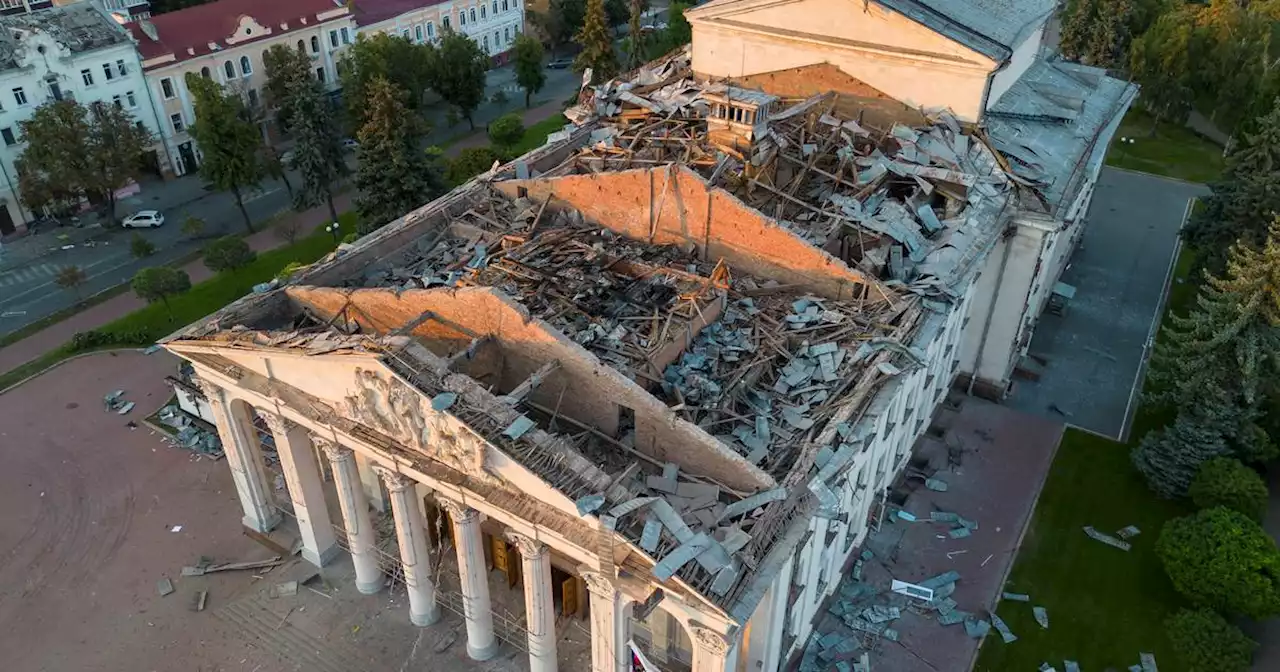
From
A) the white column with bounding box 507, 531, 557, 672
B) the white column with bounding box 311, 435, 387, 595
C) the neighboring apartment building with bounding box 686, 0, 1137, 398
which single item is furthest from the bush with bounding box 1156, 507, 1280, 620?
the white column with bounding box 311, 435, 387, 595

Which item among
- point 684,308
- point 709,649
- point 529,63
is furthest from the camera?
point 529,63

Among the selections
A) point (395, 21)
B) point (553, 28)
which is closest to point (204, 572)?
point (395, 21)

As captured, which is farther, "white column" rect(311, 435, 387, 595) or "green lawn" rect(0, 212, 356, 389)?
"green lawn" rect(0, 212, 356, 389)

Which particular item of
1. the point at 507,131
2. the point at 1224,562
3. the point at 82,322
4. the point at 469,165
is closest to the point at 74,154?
the point at 82,322

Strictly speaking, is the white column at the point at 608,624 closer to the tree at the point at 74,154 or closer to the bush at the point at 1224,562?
the bush at the point at 1224,562

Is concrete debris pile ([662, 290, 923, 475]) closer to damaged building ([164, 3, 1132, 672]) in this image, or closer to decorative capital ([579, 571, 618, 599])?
damaged building ([164, 3, 1132, 672])

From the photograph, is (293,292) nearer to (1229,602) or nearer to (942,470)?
(942,470)

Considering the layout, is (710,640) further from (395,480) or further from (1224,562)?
(1224,562)
